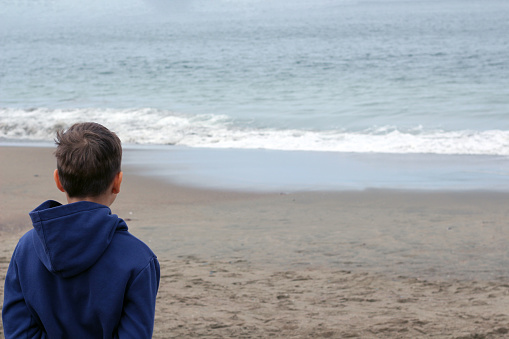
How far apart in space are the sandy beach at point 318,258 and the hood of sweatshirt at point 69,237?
2318 millimetres

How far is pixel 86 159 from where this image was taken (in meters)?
1.59

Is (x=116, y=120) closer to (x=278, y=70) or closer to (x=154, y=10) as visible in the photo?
(x=278, y=70)

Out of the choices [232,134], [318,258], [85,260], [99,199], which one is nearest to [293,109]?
[232,134]

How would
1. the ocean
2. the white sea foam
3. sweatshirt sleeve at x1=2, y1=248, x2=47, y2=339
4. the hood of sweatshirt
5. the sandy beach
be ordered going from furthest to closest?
1. the white sea foam
2. the ocean
3. the sandy beach
4. sweatshirt sleeve at x1=2, y1=248, x2=47, y2=339
5. the hood of sweatshirt

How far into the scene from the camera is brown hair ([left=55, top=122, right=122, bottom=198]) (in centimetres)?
160

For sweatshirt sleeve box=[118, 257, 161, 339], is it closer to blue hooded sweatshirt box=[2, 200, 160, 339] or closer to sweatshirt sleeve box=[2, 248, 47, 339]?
blue hooded sweatshirt box=[2, 200, 160, 339]

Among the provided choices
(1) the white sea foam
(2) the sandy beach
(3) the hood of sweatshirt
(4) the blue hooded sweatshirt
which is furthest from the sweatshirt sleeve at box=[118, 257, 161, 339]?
(1) the white sea foam

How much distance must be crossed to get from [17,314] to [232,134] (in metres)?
12.3

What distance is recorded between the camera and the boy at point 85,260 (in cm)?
159

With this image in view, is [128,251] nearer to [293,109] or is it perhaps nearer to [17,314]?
[17,314]

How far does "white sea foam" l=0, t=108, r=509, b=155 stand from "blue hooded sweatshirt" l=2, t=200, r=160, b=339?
1007 centimetres

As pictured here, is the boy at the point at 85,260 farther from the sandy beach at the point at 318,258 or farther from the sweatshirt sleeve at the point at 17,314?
the sandy beach at the point at 318,258

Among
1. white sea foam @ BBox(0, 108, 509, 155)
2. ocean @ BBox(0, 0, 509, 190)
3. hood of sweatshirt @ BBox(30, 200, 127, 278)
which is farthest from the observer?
white sea foam @ BBox(0, 108, 509, 155)

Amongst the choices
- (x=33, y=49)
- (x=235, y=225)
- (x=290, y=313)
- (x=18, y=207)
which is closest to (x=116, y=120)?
(x=18, y=207)
